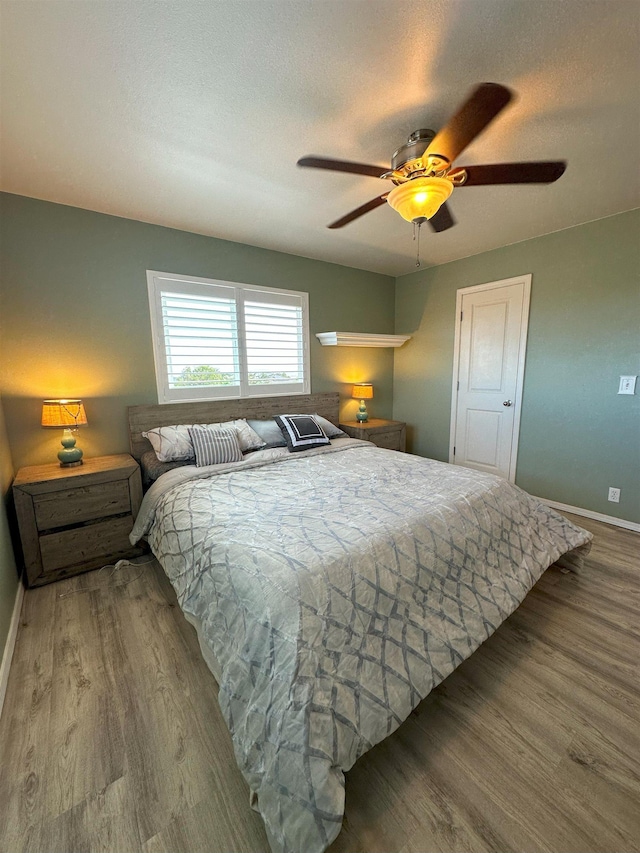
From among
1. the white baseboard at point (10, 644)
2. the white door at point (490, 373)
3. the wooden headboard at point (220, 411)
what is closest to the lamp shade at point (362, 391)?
the wooden headboard at point (220, 411)

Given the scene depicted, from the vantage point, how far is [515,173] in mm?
1532

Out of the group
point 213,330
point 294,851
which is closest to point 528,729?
point 294,851

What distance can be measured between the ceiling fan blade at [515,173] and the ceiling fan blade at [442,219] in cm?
31

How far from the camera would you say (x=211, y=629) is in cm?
131

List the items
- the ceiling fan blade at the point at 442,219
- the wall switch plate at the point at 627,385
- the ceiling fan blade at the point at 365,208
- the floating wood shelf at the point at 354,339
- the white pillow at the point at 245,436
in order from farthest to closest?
the floating wood shelf at the point at 354,339
the white pillow at the point at 245,436
the wall switch plate at the point at 627,385
the ceiling fan blade at the point at 442,219
the ceiling fan blade at the point at 365,208

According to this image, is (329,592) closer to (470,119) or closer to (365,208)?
(470,119)

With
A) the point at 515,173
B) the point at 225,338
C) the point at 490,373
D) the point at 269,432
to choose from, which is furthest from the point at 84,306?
the point at 490,373

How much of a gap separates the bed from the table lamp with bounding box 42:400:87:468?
678mm

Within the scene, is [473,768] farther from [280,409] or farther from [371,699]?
[280,409]

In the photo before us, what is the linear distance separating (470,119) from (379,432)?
2845 mm

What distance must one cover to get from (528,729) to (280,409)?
2.90m

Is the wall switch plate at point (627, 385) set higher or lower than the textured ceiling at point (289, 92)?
lower

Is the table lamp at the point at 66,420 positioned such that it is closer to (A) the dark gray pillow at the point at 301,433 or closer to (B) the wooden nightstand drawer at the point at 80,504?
(B) the wooden nightstand drawer at the point at 80,504

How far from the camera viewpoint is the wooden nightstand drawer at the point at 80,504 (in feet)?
6.90
